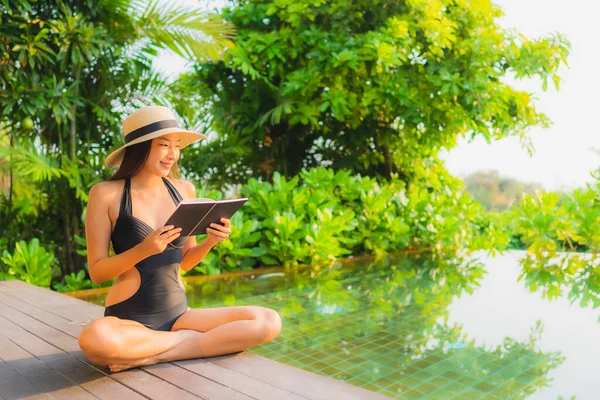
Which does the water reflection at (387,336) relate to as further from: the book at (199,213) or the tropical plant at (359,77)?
the tropical plant at (359,77)

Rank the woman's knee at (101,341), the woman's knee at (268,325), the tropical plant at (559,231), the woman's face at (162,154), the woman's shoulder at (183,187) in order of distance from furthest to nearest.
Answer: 1. the tropical plant at (559,231)
2. the woman's shoulder at (183,187)
3. the woman's knee at (268,325)
4. the woman's face at (162,154)
5. the woman's knee at (101,341)

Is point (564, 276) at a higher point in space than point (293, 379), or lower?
lower

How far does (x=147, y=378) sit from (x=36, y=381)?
418 millimetres

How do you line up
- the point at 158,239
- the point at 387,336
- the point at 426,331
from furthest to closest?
the point at 426,331
the point at 387,336
the point at 158,239

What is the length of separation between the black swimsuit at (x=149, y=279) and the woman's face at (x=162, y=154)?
0.44ft

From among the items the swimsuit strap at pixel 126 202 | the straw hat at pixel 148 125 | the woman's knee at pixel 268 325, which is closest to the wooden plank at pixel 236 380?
the woman's knee at pixel 268 325

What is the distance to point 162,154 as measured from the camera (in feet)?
7.18

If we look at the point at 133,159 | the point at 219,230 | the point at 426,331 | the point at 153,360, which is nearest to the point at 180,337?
the point at 153,360

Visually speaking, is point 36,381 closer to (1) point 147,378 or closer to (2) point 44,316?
(1) point 147,378

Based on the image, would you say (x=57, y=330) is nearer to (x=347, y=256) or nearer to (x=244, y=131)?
(x=347, y=256)

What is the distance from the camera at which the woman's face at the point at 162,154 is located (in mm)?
2182

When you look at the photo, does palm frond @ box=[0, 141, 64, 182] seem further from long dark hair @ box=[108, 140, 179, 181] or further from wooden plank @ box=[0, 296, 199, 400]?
long dark hair @ box=[108, 140, 179, 181]

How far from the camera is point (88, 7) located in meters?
5.23

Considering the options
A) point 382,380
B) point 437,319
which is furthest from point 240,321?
point 437,319
